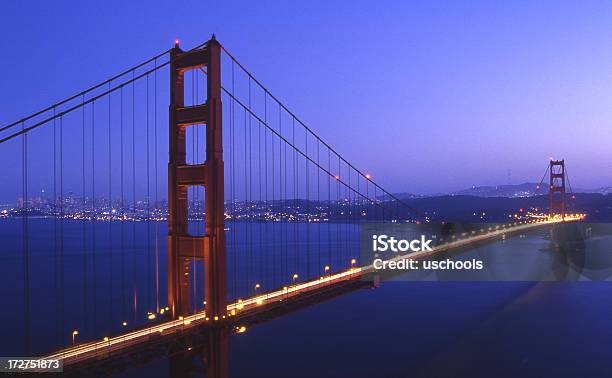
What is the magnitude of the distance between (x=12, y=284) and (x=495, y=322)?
26.8 metres

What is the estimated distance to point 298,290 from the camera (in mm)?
12969

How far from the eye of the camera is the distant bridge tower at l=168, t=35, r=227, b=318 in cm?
926

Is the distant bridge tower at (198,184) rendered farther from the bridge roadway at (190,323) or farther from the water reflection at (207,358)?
the water reflection at (207,358)

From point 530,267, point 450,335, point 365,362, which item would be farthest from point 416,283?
point 365,362

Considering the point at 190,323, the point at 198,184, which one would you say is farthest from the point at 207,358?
the point at 198,184

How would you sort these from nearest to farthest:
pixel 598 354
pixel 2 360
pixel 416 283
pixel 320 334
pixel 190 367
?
pixel 2 360 < pixel 190 367 < pixel 598 354 < pixel 320 334 < pixel 416 283

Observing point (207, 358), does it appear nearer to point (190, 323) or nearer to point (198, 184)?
point (190, 323)

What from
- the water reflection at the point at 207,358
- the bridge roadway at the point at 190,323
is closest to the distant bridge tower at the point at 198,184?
the bridge roadway at the point at 190,323

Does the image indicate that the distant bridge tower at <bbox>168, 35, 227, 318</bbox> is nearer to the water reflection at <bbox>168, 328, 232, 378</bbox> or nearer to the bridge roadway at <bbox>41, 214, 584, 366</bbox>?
the bridge roadway at <bbox>41, 214, 584, 366</bbox>

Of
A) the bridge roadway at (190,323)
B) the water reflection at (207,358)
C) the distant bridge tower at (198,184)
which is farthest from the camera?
the distant bridge tower at (198,184)

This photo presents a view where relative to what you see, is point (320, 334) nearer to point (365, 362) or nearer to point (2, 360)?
point (365, 362)

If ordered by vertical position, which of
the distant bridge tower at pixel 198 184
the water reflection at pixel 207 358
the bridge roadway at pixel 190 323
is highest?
the distant bridge tower at pixel 198 184

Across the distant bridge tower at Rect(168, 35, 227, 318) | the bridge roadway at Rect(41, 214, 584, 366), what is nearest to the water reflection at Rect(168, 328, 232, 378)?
the bridge roadway at Rect(41, 214, 584, 366)

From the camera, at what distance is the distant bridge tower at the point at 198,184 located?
9258 mm
